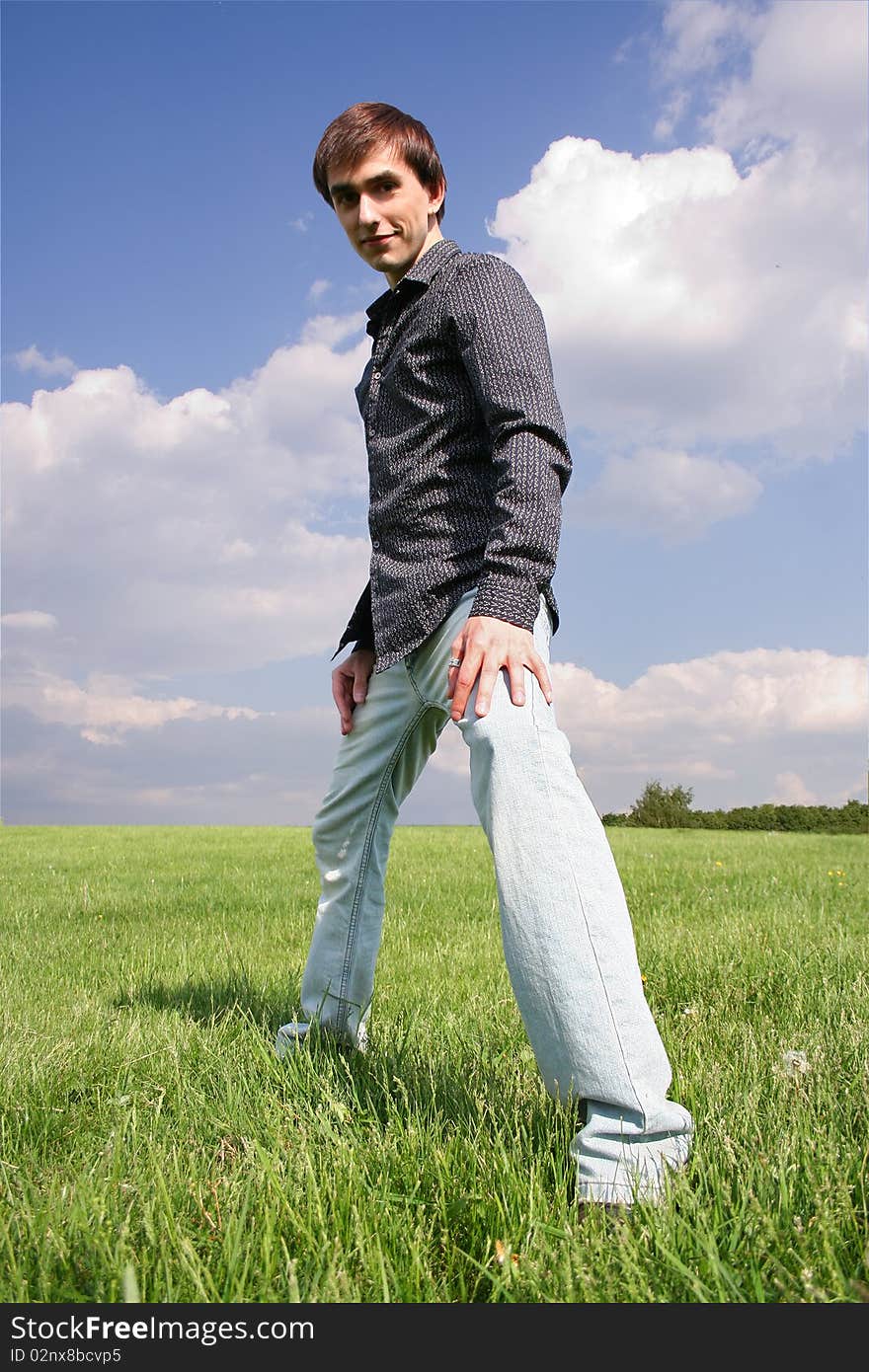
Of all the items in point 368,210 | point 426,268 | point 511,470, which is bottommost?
point 511,470

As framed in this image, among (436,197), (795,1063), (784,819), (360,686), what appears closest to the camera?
(795,1063)

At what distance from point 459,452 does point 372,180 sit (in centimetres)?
97

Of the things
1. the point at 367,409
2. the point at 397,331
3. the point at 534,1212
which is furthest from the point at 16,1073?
the point at 397,331

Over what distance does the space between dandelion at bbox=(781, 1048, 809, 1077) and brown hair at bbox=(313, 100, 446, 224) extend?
3111 mm

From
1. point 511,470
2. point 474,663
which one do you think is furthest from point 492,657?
point 511,470

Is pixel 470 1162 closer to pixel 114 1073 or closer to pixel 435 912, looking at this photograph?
pixel 114 1073

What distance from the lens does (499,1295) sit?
192 centimetres

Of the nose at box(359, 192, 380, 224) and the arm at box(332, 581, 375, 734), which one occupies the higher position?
the nose at box(359, 192, 380, 224)

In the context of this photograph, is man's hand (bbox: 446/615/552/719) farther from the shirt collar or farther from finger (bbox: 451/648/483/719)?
the shirt collar

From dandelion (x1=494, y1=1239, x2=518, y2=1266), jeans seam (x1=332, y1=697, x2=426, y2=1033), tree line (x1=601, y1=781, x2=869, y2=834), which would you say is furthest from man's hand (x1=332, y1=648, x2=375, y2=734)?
tree line (x1=601, y1=781, x2=869, y2=834)

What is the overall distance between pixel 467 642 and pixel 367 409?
4.01ft

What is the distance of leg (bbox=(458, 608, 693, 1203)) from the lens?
7.21 ft

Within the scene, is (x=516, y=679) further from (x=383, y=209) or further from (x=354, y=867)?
(x=383, y=209)

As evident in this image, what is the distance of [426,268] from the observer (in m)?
3.12
